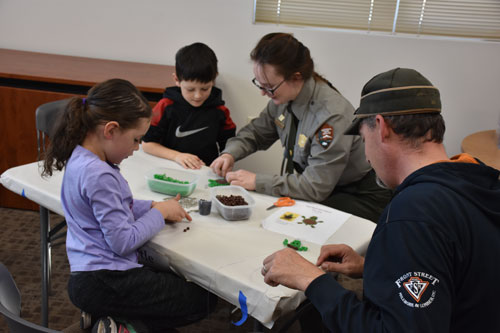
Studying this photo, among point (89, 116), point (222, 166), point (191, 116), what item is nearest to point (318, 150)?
point (222, 166)

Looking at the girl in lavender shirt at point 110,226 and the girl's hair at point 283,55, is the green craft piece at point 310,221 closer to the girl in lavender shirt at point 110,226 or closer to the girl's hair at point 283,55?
the girl in lavender shirt at point 110,226

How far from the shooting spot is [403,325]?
92 centimetres

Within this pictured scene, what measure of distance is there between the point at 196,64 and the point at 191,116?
338mm

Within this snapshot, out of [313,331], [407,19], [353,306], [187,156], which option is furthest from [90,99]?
[407,19]

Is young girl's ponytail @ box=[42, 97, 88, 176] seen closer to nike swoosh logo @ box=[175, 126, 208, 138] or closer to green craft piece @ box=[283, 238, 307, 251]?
green craft piece @ box=[283, 238, 307, 251]

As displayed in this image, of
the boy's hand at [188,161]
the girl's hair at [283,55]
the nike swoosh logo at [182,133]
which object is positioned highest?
the girl's hair at [283,55]

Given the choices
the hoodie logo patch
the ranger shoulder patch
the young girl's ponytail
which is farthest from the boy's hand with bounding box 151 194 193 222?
the hoodie logo patch

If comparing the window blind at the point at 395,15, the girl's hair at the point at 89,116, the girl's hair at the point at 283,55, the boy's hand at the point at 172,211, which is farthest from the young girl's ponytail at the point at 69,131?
the window blind at the point at 395,15

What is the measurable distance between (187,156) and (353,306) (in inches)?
57.1

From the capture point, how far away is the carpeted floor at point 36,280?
232 cm

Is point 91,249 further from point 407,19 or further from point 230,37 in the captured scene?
point 407,19

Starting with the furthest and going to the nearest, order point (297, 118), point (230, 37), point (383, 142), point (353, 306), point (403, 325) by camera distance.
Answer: point (230, 37), point (297, 118), point (383, 142), point (353, 306), point (403, 325)

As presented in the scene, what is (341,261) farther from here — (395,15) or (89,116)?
(395,15)

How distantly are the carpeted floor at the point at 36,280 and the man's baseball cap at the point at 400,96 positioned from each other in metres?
1.54
